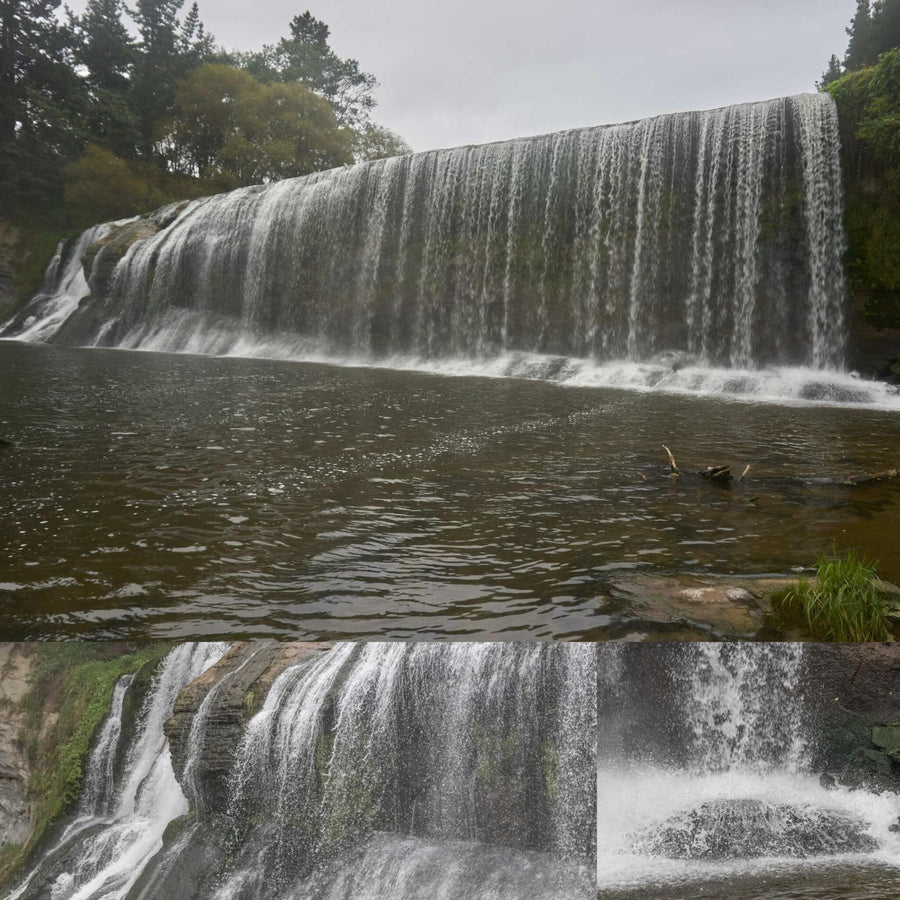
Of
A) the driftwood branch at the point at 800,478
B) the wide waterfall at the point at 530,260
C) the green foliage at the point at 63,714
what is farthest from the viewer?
the wide waterfall at the point at 530,260

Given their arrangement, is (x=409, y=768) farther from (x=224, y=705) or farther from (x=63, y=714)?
(x=63, y=714)

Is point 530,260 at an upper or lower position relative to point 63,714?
upper

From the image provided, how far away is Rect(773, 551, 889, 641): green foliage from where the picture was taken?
441cm

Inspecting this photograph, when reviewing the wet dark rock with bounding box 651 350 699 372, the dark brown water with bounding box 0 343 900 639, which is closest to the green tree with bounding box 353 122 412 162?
the wet dark rock with bounding box 651 350 699 372

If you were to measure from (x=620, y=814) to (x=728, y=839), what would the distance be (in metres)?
0.73

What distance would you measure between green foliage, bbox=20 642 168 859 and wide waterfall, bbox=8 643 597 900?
0.64 metres

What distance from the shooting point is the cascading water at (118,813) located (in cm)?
537

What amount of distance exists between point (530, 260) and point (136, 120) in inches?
1206

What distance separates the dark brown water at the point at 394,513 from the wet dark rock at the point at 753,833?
188 centimetres

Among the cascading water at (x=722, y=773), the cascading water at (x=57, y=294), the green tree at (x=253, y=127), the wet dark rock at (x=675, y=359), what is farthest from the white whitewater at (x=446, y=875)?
the green tree at (x=253, y=127)

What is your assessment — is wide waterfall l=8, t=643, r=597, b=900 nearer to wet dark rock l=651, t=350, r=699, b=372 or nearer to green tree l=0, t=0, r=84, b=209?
wet dark rock l=651, t=350, r=699, b=372

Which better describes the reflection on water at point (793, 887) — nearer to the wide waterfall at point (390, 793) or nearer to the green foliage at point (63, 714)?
the wide waterfall at point (390, 793)

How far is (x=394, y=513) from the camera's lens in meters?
6.21

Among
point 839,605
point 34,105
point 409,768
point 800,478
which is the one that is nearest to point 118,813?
point 409,768
